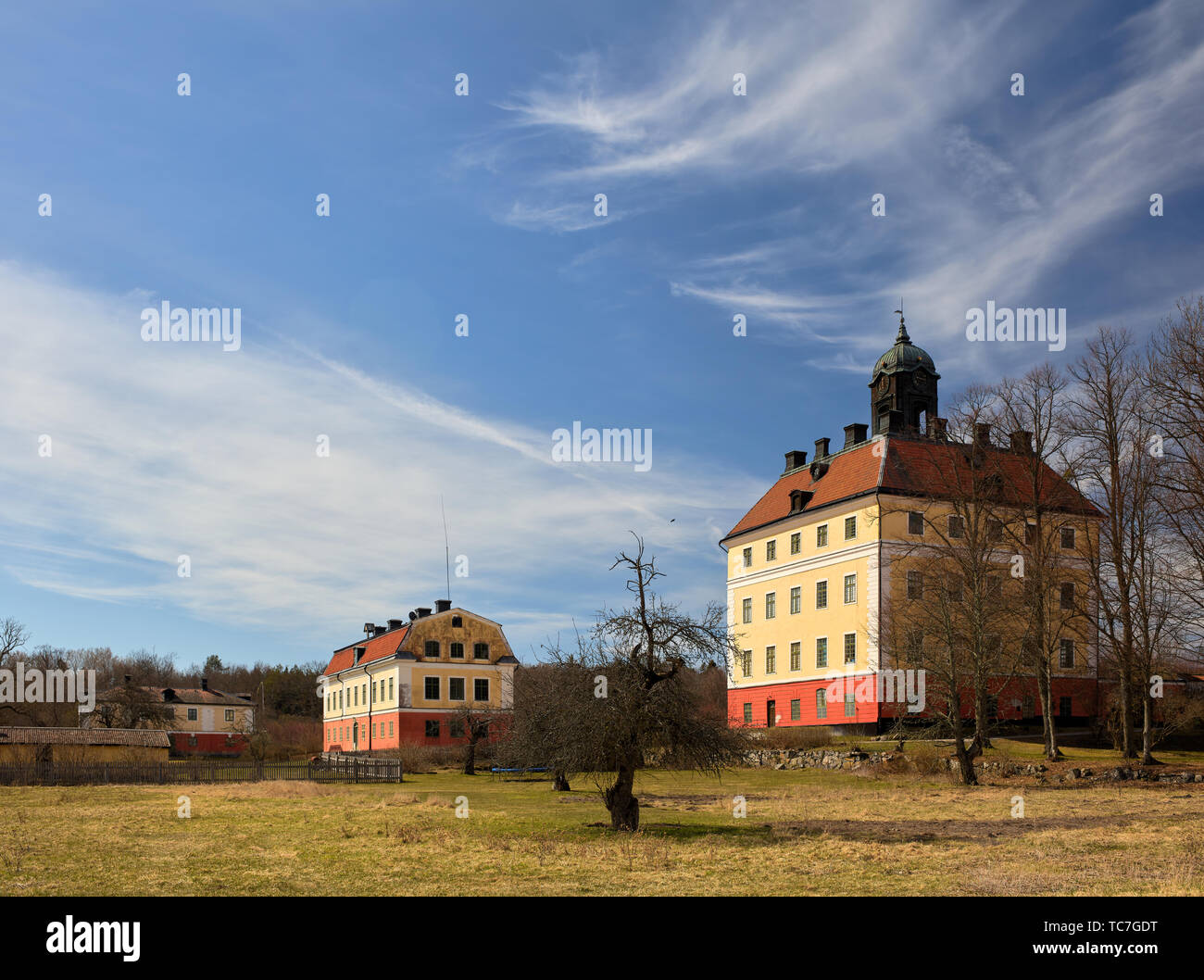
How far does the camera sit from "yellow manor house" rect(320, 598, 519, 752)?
69562 mm

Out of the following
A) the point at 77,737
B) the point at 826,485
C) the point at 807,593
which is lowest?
the point at 77,737

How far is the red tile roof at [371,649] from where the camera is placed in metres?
73.2

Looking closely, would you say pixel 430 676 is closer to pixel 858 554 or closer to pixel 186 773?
pixel 186 773

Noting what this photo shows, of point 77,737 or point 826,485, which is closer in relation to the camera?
point 77,737

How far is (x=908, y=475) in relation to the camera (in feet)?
168

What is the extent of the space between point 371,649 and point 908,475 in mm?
45435

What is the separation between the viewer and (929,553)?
4984 centimetres

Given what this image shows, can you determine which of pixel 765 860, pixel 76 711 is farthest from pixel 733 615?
pixel 76 711

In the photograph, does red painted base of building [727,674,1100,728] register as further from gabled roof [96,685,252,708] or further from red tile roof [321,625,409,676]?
gabled roof [96,685,252,708]

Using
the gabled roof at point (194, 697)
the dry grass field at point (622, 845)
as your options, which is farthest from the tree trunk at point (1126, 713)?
the gabled roof at point (194, 697)

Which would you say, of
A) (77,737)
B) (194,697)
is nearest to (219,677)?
(194,697)

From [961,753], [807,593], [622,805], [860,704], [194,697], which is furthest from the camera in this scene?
[194,697]
